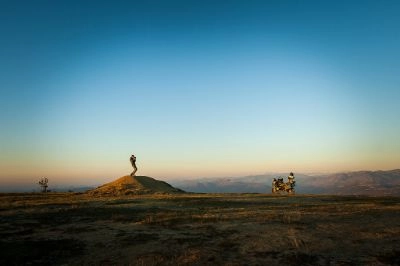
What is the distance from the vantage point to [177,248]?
17.1 meters

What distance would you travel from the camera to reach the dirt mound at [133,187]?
60675 mm

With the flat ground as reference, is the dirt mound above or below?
above

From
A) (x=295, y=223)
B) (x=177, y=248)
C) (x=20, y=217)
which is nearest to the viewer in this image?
(x=177, y=248)

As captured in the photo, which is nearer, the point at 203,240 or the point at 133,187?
the point at 203,240

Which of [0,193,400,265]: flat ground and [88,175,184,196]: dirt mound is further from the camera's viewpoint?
[88,175,184,196]: dirt mound

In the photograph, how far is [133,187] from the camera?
63594mm

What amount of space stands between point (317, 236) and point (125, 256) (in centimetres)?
1038

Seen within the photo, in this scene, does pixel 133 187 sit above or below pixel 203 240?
above

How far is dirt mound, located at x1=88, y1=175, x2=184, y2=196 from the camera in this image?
60.7m

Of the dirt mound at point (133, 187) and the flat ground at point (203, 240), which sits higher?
the dirt mound at point (133, 187)

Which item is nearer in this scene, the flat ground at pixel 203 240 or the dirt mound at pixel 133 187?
the flat ground at pixel 203 240

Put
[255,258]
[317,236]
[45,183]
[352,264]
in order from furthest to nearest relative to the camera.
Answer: [45,183]
[317,236]
[255,258]
[352,264]

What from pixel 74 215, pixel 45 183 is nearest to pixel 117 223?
pixel 74 215

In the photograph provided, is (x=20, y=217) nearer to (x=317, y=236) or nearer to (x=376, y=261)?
(x=317, y=236)
